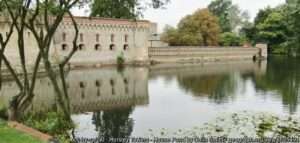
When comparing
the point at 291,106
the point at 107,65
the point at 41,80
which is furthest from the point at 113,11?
the point at 107,65

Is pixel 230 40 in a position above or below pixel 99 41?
below

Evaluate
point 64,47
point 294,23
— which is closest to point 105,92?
point 64,47

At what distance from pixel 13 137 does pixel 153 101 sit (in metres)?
12.7

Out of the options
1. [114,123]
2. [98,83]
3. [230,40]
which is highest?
[230,40]

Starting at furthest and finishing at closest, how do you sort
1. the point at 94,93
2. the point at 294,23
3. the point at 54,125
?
1. the point at 294,23
2. the point at 94,93
3. the point at 54,125

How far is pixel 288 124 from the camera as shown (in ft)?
47.8

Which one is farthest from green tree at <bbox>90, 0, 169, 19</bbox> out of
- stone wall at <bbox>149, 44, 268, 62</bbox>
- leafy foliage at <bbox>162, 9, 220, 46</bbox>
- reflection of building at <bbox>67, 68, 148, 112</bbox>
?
leafy foliage at <bbox>162, 9, 220, 46</bbox>

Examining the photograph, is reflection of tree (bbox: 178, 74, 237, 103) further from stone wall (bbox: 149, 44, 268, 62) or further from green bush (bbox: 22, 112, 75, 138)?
stone wall (bbox: 149, 44, 268, 62)

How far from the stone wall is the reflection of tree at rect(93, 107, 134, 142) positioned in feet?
108

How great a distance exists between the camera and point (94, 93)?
78.6 feet

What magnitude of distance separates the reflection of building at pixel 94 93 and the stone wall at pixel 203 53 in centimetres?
1867

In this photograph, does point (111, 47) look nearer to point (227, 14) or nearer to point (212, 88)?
point (212, 88)

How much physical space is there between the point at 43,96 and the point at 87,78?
10.5 m

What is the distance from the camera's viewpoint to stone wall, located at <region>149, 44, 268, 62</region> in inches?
2029
